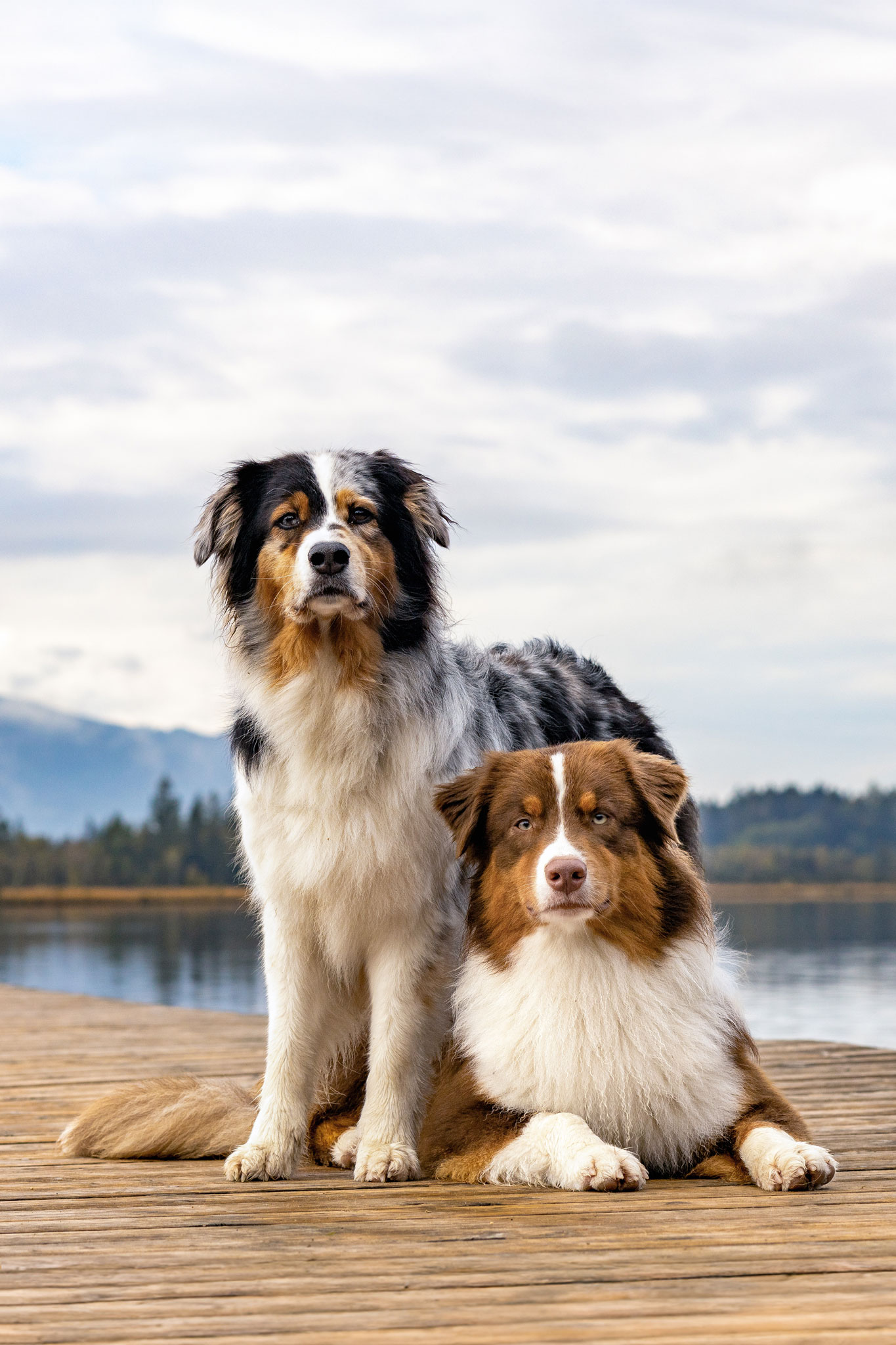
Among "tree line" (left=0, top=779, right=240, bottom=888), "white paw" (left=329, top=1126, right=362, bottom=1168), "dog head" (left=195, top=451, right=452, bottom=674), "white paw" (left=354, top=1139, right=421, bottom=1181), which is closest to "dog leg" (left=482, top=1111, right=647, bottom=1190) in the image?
"white paw" (left=354, top=1139, right=421, bottom=1181)

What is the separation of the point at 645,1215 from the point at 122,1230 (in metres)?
Result: 1.25

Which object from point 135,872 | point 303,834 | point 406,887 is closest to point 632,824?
point 406,887

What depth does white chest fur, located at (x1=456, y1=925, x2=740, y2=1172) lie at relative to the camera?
378cm

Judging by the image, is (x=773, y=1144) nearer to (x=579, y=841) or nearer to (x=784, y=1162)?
(x=784, y=1162)

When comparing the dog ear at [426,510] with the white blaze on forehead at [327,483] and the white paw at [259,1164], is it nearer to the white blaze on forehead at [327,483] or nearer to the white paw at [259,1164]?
the white blaze on forehead at [327,483]

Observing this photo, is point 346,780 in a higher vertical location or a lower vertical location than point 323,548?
lower

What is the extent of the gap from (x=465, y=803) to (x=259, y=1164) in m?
1.19

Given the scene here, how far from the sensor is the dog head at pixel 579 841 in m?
3.69

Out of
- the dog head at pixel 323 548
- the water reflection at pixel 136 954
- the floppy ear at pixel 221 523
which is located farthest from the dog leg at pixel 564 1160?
the floppy ear at pixel 221 523

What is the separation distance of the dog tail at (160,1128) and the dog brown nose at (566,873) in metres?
1.56

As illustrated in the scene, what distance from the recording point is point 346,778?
13.2 feet

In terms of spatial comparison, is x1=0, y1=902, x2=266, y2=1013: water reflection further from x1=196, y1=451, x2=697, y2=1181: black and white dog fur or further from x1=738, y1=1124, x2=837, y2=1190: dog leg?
x1=738, y1=1124, x2=837, y2=1190: dog leg

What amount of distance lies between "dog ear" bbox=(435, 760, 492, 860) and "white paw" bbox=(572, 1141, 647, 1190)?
0.88 m

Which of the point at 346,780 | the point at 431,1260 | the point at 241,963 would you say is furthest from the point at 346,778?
the point at 241,963
